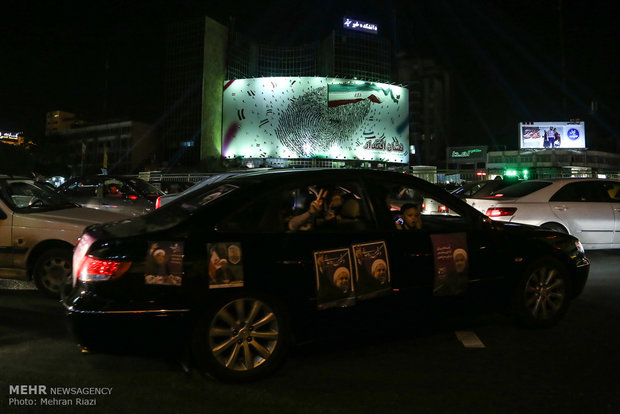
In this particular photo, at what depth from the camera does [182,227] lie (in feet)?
10.5

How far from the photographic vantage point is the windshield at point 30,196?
602cm

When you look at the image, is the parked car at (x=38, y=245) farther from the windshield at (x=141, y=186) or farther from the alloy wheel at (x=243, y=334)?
the windshield at (x=141, y=186)

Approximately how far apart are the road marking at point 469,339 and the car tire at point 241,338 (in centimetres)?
170

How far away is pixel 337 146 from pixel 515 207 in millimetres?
47787

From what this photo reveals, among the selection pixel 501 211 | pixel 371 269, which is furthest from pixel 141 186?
pixel 371 269

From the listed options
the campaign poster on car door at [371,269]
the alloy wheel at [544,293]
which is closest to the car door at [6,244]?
the campaign poster on car door at [371,269]

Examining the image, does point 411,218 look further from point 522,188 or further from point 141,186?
point 141,186

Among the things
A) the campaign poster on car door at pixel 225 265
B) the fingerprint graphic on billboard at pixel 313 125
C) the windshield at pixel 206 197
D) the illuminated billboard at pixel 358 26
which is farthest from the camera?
the illuminated billboard at pixel 358 26

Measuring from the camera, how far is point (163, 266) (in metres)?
3.06

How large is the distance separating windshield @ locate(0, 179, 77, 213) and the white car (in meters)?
6.78

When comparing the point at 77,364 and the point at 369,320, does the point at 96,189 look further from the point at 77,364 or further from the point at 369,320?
the point at 369,320

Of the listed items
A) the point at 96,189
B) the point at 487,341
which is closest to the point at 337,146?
the point at 96,189

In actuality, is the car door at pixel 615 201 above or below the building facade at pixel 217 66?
below

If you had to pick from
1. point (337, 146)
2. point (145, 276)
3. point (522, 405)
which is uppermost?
point (337, 146)
